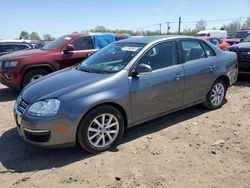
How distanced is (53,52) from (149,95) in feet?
14.0

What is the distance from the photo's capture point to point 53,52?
770 cm

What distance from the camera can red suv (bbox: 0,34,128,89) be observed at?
719 centimetres

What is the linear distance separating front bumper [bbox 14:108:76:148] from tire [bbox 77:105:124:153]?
0.15 m

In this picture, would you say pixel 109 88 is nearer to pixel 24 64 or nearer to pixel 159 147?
pixel 159 147

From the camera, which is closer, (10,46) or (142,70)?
(142,70)

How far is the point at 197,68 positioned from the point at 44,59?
4.26 m

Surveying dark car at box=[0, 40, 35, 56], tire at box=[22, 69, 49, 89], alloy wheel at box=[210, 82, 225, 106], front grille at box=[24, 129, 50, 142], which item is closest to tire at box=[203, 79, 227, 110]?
alloy wheel at box=[210, 82, 225, 106]

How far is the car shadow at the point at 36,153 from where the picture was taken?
3.73 m

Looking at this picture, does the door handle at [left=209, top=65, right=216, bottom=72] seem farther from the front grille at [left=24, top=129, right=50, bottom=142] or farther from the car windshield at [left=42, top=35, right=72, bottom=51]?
the car windshield at [left=42, top=35, right=72, bottom=51]

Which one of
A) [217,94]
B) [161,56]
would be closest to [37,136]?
[161,56]

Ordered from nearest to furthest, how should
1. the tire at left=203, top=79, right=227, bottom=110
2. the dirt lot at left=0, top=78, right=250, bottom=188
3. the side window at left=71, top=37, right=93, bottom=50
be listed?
the dirt lot at left=0, top=78, right=250, bottom=188 < the tire at left=203, top=79, right=227, bottom=110 < the side window at left=71, top=37, right=93, bottom=50

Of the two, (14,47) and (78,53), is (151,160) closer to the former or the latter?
(78,53)

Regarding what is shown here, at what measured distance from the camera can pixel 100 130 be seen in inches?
155

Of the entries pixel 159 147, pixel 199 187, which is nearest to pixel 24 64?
pixel 159 147
